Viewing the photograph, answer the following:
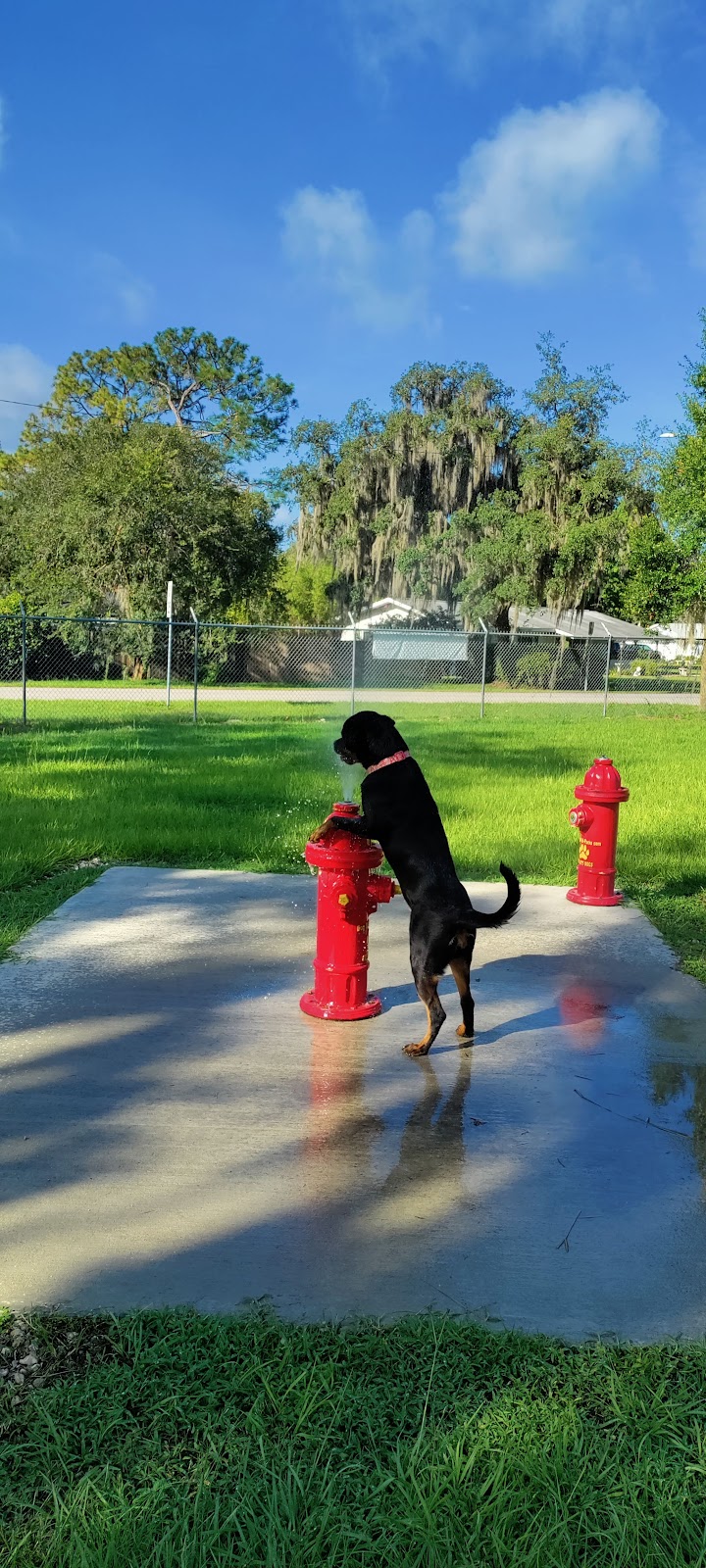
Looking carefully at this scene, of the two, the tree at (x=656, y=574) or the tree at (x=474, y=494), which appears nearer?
the tree at (x=656, y=574)

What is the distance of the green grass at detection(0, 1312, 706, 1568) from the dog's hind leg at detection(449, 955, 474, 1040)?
65.0 inches

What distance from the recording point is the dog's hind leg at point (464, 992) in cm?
381

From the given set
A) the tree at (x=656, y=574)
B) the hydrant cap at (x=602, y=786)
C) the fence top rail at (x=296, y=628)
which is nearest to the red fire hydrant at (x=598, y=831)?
the hydrant cap at (x=602, y=786)

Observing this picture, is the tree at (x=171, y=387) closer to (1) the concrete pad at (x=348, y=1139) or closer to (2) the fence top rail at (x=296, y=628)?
(2) the fence top rail at (x=296, y=628)

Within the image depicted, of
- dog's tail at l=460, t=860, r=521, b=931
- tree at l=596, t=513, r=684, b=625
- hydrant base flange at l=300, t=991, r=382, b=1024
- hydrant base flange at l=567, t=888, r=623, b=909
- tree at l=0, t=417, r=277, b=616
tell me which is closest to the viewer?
dog's tail at l=460, t=860, r=521, b=931

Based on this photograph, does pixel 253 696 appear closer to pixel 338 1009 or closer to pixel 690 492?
pixel 690 492

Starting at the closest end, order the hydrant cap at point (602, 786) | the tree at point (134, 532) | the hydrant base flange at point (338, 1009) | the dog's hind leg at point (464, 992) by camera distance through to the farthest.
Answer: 1. the dog's hind leg at point (464, 992)
2. the hydrant base flange at point (338, 1009)
3. the hydrant cap at point (602, 786)
4. the tree at point (134, 532)

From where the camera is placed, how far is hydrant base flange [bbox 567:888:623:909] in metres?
6.18

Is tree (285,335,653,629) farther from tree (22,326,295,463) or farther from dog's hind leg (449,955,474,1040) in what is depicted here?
dog's hind leg (449,955,474,1040)

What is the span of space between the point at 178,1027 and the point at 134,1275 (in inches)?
64.4

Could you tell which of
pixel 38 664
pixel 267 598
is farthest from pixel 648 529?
pixel 38 664

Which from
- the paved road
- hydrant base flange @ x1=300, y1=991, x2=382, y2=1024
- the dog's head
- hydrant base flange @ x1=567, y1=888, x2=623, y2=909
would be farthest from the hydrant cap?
the paved road

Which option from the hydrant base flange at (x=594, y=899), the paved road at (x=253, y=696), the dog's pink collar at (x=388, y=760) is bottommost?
the hydrant base flange at (x=594, y=899)

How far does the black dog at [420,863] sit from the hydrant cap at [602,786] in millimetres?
2244
